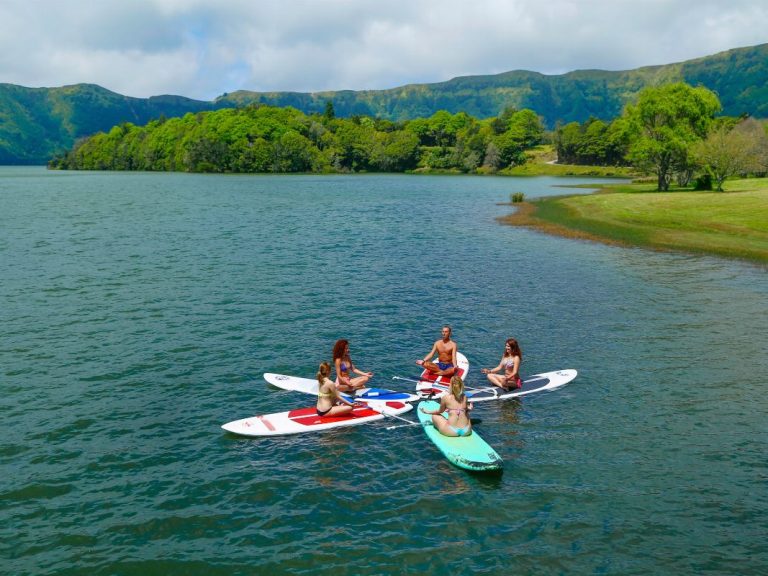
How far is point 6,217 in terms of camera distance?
78.4m

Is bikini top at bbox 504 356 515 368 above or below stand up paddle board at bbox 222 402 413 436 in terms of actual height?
above

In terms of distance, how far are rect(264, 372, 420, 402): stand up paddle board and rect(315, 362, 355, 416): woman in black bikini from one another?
1.35 m

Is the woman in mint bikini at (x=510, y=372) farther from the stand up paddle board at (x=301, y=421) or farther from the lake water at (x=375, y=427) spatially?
the stand up paddle board at (x=301, y=421)

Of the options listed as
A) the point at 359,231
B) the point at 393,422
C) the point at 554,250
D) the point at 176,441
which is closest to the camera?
the point at 176,441

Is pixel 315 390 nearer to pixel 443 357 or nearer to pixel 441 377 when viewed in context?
pixel 441 377

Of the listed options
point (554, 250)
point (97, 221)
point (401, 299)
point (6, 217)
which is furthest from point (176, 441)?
point (6, 217)

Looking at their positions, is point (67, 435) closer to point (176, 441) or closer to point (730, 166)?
point (176, 441)

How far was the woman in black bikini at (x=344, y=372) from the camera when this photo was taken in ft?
77.0

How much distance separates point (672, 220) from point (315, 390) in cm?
5497

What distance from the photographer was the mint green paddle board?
1800cm

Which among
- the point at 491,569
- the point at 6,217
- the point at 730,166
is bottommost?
the point at 491,569

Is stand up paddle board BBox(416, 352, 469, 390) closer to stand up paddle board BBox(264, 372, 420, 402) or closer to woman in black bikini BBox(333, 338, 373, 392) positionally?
stand up paddle board BBox(264, 372, 420, 402)

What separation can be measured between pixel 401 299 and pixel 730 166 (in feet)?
234

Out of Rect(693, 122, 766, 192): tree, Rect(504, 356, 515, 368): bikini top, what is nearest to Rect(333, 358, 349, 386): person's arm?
Rect(504, 356, 515, 368): bikini top
